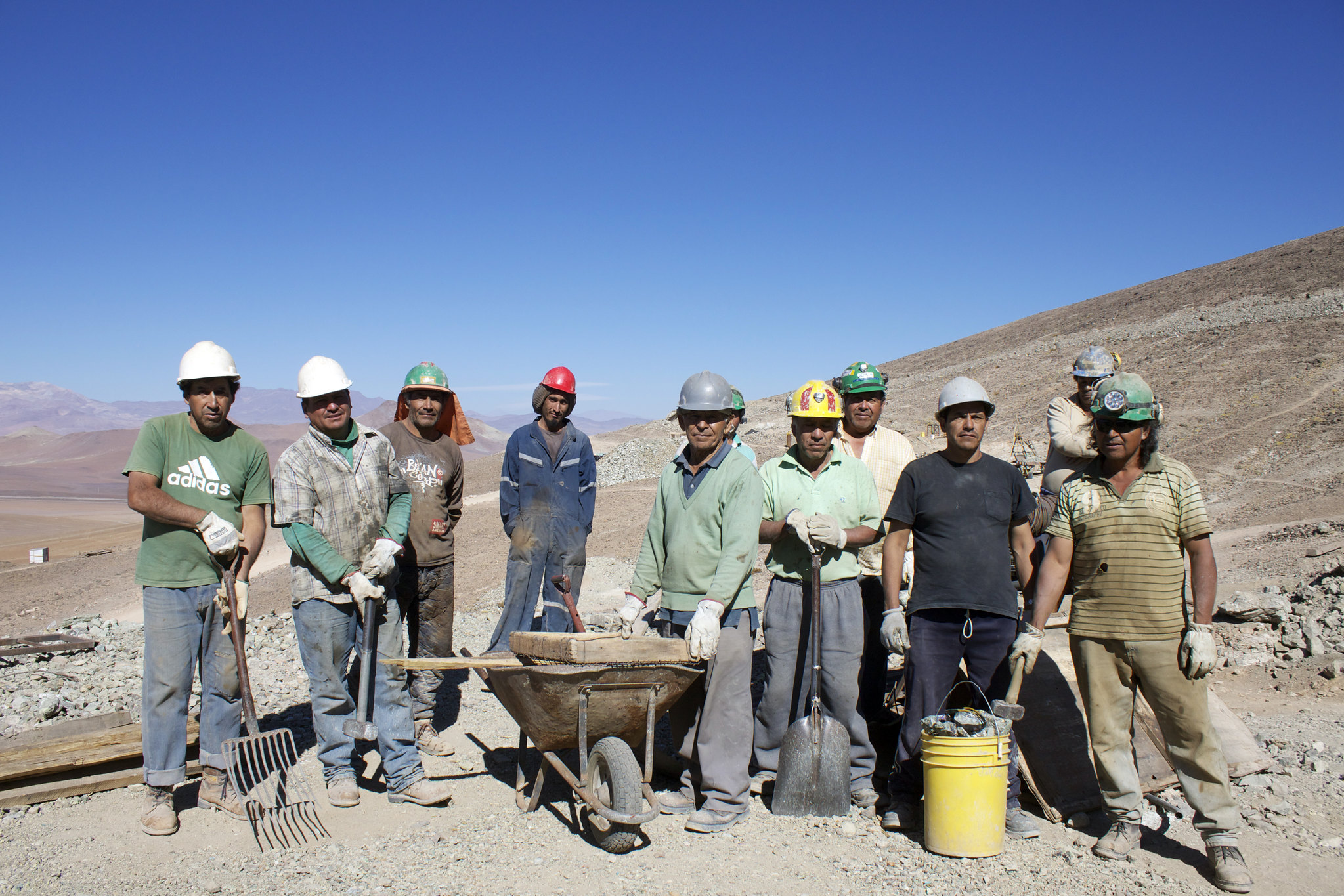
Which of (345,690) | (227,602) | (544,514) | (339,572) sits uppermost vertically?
(544,514)

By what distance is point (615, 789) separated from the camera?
3.31 meters

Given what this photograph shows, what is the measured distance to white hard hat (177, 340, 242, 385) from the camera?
370cm

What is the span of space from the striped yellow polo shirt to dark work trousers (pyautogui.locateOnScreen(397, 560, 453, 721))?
10.6ft

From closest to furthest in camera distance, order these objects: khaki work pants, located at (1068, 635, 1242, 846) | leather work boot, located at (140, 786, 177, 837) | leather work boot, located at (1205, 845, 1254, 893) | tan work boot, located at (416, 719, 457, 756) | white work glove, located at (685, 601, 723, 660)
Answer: leather work boot, located at (1205, 845, 1254, 893) < khaki work pants, located at (1068, 635, 1242, 846) < white work glove, located at (685, 601, 723, 660) < leather work boot, located at (140, 786, 177, 837) < tan work boot, located at (416, 719, 457, 756)

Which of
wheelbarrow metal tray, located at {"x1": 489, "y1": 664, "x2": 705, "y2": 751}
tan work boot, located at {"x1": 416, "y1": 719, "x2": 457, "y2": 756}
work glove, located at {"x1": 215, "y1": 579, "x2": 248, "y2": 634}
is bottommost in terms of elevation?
tan work boot, located at {"x1": 416, "y1": 719, "x2": 457, "y2": 756}

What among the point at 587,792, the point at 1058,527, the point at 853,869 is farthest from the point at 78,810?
the point at 1058,527

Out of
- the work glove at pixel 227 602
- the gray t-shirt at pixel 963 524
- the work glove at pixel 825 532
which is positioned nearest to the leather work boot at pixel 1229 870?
the gray t-shirt at pixel 963 524

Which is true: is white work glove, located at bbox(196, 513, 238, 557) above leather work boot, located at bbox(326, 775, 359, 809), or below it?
above

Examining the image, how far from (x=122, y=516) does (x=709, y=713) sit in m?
34.6

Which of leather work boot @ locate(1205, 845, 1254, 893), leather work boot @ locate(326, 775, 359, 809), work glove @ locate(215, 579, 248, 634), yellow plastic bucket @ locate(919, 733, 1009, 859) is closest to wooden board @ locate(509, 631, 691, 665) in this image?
yellow plastic bucket @ locate(919, 733, 1009, 859)

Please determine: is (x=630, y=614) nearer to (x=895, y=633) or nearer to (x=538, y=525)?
(x=895, y=633)

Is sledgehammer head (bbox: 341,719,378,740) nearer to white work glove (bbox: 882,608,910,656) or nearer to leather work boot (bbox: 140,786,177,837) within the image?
leather work boot (bbox: 140,786,177,837)

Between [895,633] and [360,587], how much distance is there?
2.34m

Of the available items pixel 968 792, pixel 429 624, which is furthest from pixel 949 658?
pixel 429 624
